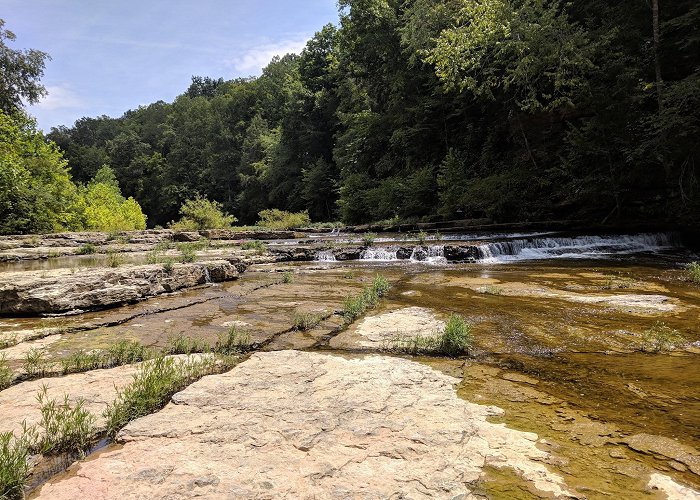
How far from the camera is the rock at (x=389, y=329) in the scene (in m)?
4.49

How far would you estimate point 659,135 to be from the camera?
1321 centimetres

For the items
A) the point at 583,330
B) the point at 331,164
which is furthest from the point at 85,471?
the point at 331,164

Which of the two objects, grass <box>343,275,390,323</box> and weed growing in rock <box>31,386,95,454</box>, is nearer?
weed growing in rock <box>31,386,95,454</box>

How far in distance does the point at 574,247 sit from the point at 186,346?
13.9 m

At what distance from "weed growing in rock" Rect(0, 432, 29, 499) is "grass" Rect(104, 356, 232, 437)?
485mm

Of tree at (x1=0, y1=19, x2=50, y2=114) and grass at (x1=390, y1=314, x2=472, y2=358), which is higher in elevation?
tree at (x1=0, y1=19, x2=50, y2=114)

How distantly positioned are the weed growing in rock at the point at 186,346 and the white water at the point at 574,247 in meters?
10.5

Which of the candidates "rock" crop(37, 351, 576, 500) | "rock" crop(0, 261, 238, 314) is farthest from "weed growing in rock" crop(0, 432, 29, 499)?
"rock" crop(0, 261, 238, 314)

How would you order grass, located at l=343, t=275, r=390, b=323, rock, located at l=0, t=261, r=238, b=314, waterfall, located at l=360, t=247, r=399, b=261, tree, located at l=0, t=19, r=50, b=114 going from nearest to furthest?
grass, located at l=343, t=275, r=390, b=323
rock, located at l=0, t=261, r=238, b=314
waterfall, located at l=360, t=247, r=399, b=261
tree, located at l=0, t=19, r=50, b=114

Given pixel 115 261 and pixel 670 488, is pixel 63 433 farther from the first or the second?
pixel 115 261

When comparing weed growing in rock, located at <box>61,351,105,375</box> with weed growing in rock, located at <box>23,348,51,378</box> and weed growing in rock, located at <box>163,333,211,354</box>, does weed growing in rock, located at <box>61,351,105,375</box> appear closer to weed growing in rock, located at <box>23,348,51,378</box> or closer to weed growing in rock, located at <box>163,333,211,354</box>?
weed growing in rock, located at <box>23,348,51,378</box>

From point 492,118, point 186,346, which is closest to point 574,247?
point 186,346

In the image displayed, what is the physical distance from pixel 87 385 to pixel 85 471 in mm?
1309

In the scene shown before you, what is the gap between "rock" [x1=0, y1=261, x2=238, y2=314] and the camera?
6.03 m
